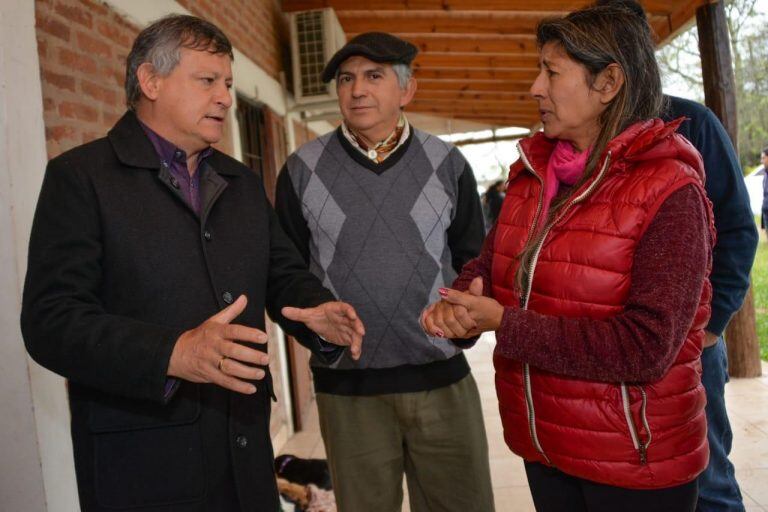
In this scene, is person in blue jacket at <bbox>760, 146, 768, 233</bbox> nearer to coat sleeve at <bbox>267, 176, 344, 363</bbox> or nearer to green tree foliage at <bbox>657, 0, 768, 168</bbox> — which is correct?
green tree foliage at <bbox>657, 0, 768, 168</bbox>

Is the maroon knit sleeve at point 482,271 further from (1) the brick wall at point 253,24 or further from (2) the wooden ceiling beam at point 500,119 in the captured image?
(2) the wooden ceiling beam at point 500,119

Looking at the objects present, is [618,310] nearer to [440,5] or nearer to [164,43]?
[164,43]

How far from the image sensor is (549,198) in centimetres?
146

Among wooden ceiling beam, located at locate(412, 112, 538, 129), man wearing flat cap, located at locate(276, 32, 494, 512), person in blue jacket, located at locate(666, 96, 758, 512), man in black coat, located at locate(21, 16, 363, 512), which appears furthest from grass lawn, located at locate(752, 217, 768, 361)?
man in black coat, located at locate(21, 16, 363, 512)

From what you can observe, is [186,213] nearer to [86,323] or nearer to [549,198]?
[86,323]

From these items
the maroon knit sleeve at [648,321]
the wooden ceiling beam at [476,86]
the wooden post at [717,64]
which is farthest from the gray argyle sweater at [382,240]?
the wooden ceiling beam at [476,86]

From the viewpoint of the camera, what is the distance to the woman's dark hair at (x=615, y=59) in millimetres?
1364

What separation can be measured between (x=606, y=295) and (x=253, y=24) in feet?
12.6

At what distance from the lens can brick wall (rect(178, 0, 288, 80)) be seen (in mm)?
3588

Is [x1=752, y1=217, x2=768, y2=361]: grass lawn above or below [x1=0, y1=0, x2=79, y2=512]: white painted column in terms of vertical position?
below

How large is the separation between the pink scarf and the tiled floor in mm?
2222

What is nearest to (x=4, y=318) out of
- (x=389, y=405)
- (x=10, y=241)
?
(x=10, y=241)

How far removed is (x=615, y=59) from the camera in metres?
1.36

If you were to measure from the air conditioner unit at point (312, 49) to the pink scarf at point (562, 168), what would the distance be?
3.81m
